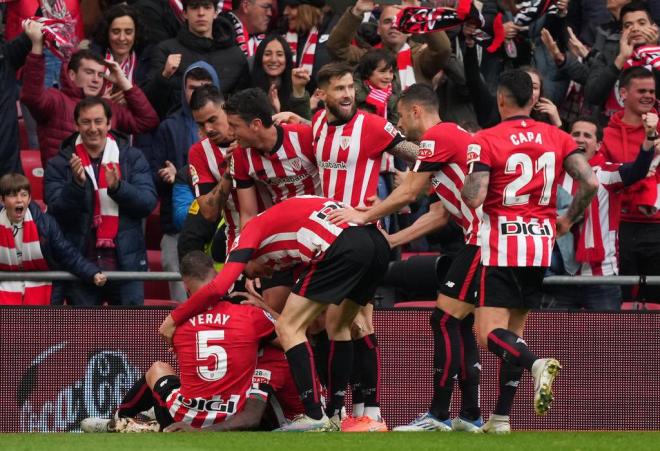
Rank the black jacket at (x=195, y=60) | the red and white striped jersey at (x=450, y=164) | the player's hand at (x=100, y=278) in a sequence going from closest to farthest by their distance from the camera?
the red and white striped jersey at (x=450, y=164) → the player's hand at (x=100, y=278) → the black jacket at (x=195, y=60)

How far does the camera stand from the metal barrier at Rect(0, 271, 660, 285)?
11398 millimetres

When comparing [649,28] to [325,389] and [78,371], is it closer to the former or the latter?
[325,389]

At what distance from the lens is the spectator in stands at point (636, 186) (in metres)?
12.4

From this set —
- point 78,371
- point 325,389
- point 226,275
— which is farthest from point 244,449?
point 78,371

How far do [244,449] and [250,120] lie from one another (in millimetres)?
2568

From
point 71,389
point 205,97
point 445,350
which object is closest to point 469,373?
point 445,350

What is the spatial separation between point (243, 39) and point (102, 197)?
3.26 metres

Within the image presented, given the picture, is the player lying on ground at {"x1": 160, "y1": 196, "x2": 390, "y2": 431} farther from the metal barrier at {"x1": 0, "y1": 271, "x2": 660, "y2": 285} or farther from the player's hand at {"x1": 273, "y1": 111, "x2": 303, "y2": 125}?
the metal barrier at {"x1": 0, "y1": 271, "x2": 660, "y2": 285}

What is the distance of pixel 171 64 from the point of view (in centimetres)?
1386

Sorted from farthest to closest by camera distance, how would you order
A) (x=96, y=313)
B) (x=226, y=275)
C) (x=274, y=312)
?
1. (x=96, y=313)
2. (x=274, y=312)
3. (x=226, y=275)

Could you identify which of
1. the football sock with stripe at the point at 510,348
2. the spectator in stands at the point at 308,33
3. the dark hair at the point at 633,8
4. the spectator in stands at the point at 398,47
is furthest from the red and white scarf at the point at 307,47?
the football sock with stripe at the point at 510,348

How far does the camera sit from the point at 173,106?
563 inches

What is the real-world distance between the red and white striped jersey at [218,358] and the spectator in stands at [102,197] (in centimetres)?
202

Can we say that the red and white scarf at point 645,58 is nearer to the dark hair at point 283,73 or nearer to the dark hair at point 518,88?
the dark hair at point 283,73
